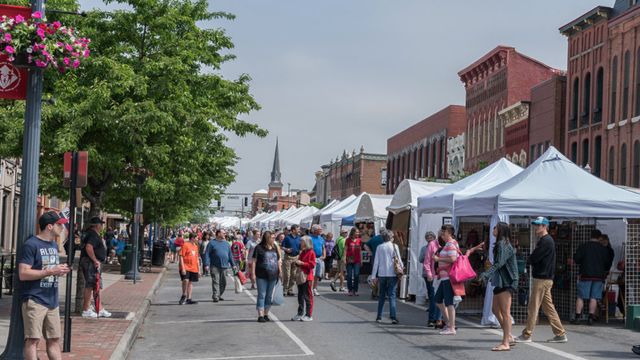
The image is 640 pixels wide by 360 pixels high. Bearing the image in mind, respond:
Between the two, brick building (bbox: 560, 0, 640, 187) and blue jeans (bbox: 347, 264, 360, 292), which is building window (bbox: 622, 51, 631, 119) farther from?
blue jeans (bbox: 347, 264, 360, 292)

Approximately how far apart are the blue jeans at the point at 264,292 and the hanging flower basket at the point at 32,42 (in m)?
6.53

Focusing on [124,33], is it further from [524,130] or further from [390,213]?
[524,130]

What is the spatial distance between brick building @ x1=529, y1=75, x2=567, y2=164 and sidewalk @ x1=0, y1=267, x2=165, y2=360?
3230 centimetres

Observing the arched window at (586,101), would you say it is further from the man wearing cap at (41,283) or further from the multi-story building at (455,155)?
the man wearing cap at (41,283)

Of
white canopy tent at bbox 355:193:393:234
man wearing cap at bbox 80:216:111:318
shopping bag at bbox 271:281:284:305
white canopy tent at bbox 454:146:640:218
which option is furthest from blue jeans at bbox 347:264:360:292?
man wearing cap at bbox 80:216:111:318

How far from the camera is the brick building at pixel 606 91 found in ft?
129

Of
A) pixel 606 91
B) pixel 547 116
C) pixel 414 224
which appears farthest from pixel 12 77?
pixel 547 116

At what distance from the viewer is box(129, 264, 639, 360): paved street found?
1110cm

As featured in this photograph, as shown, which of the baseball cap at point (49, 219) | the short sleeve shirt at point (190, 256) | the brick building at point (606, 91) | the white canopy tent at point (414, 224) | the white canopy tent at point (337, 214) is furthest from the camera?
the brick building at point (606, 91)

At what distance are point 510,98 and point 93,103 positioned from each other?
143 ft

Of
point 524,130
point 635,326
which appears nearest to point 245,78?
point 635,326

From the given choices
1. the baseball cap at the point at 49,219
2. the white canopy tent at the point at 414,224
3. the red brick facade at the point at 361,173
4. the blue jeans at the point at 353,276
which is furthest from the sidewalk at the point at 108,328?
the red brick facade at the point at 361,173

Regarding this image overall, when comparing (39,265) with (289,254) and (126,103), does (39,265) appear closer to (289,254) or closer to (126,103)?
(126,103)

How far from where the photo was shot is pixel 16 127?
14805 mm
